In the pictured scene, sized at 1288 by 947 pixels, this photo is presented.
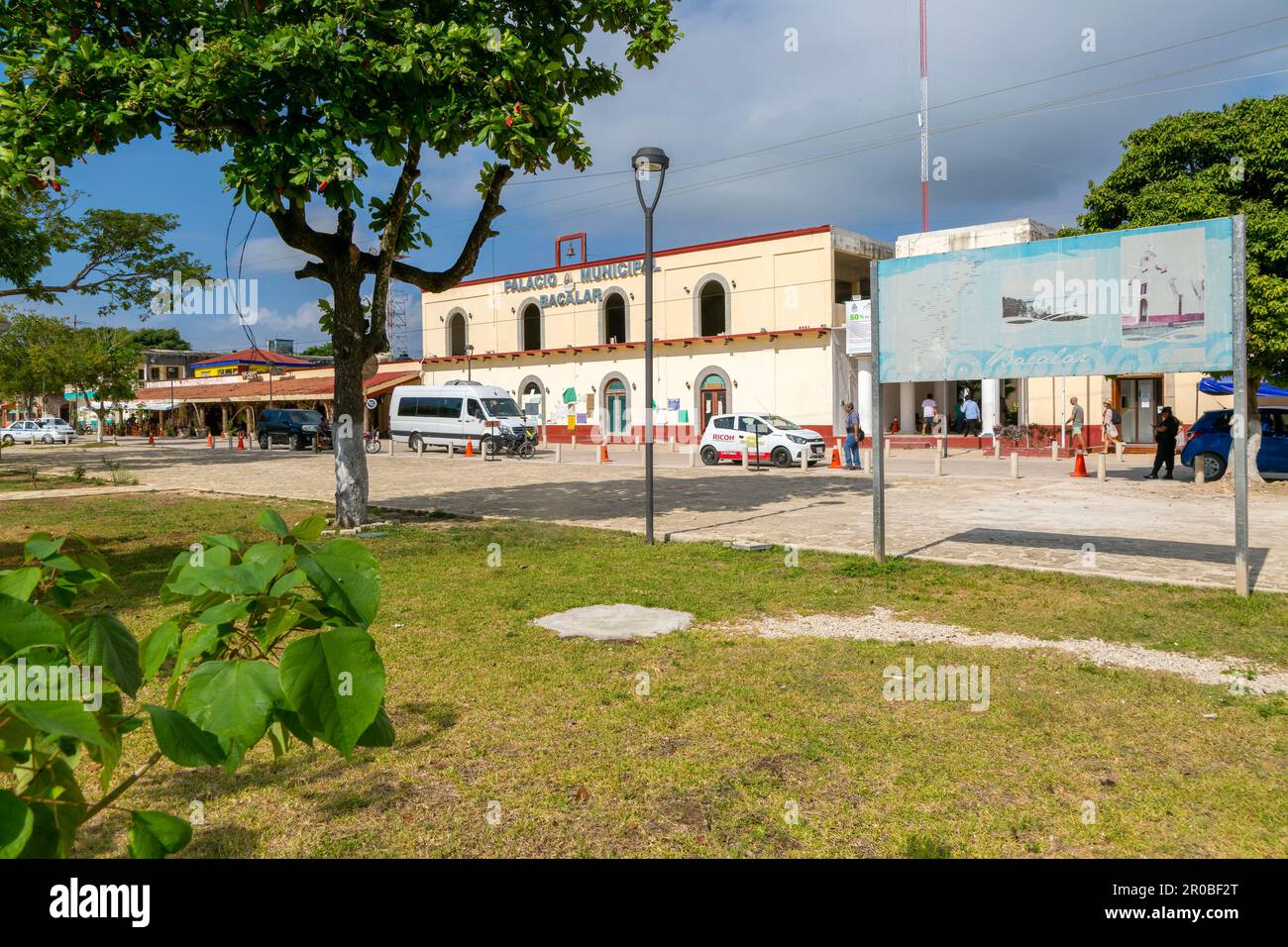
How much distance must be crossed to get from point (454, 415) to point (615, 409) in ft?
36.2

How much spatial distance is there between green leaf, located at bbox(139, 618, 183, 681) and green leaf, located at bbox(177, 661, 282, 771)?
112mm

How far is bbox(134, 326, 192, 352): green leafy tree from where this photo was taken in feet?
320

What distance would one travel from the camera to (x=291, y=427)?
40.0m

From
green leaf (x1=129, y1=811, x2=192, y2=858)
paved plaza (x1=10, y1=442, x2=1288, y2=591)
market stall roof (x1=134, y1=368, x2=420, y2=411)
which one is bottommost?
paved plaza (x1=10, y1=442, x2=1288, y2=591)

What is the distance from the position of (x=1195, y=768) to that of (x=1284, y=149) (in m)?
15.7

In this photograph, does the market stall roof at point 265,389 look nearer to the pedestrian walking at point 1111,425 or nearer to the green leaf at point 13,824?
the pedestrian walking at point 1111,425

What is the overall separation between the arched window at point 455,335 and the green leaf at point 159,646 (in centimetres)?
4984

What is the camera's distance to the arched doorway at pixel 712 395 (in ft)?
130

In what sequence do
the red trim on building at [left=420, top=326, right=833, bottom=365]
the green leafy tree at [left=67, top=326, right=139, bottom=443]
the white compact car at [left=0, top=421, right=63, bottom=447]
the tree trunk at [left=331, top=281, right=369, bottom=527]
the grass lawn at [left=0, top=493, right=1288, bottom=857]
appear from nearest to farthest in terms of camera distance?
1. the grass lawn at [left=0, top=493, right=1288, bottom=857]
2. the tree trunk at [left=331, top=281, right=369, bottom=527]
3. the red trim on building at [left=420, top=326, right=833, bottom=365]
4. the green leafy tree at [left=67, top=326, right=139, bottom=443]
5. the white compact car at [left=0, top=421, right=63, bottom=447]

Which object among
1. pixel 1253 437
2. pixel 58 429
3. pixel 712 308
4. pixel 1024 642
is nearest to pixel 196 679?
pixel 1024 642

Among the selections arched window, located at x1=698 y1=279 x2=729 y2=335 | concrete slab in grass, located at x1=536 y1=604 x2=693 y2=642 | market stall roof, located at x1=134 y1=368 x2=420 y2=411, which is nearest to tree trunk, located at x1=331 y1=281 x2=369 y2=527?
concrete slab in grass, located at x1=536 y1=604 x2=693 y2=642

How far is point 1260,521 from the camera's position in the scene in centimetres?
1230

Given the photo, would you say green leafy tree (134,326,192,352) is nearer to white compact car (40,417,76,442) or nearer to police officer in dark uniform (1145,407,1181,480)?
white compact car (40,417,76,442)

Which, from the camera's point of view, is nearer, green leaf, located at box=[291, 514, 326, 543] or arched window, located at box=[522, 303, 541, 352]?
green leaf, located at box=[291, 514, 326, 543]
